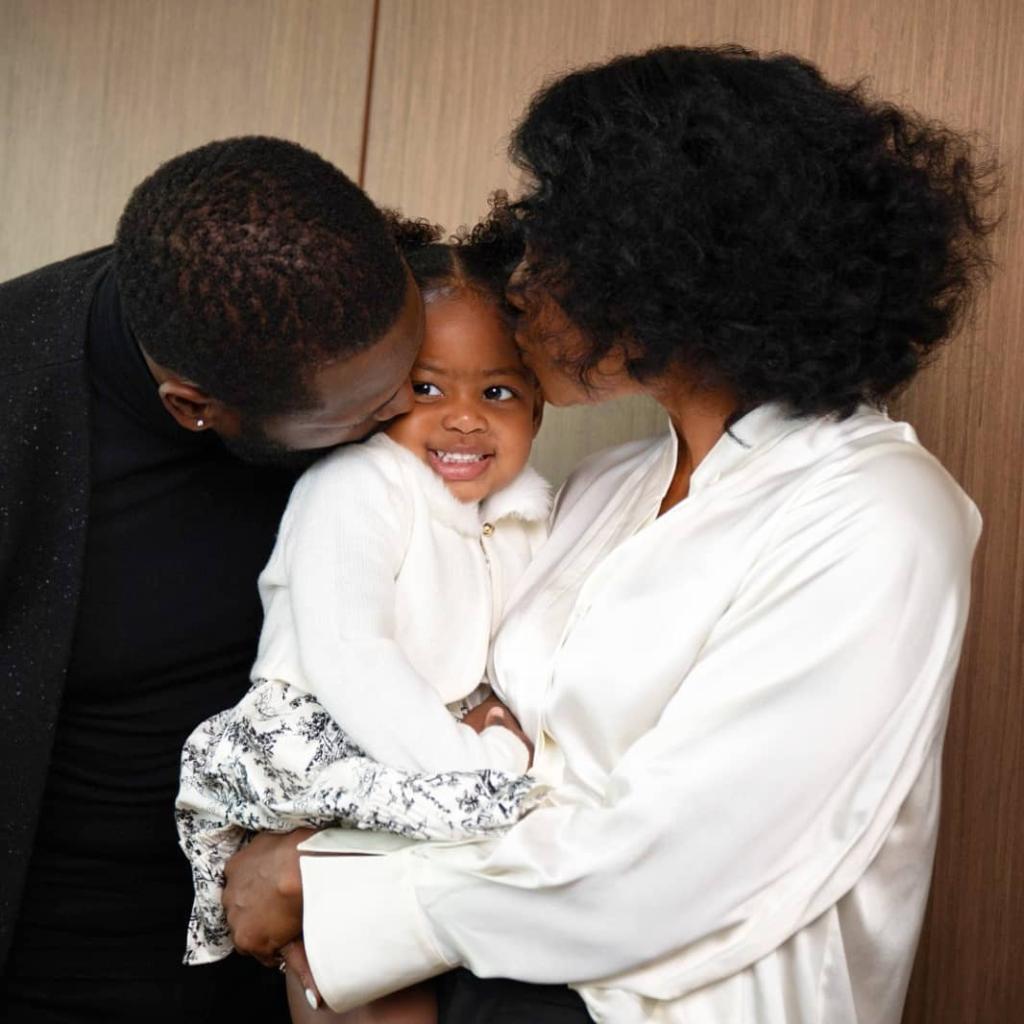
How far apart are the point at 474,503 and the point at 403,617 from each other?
0.64ft

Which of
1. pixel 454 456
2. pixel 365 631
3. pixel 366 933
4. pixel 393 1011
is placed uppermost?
pixel 454 456

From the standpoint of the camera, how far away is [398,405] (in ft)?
5.40

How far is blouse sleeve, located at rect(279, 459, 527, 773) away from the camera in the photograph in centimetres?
150

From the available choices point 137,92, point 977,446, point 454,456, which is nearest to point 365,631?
point 454,456

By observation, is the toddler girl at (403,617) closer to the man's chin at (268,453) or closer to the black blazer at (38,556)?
the man's chin at (268,453)

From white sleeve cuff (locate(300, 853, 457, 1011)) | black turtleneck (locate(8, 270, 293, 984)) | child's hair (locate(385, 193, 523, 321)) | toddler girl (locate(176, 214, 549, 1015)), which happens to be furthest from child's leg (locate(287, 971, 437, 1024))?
child's hair (locate(385, 193, 523, 321))

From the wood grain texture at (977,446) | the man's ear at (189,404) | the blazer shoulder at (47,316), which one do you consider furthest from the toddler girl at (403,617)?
the wood grain texture at (977,446)

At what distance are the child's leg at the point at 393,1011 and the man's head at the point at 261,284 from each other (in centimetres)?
62

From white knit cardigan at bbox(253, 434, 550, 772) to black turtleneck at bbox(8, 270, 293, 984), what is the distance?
0.08 m

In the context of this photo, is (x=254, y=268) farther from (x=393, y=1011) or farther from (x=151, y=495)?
(x=393, y=1011)

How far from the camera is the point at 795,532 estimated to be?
4.51 ft

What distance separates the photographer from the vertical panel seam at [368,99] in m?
2.44

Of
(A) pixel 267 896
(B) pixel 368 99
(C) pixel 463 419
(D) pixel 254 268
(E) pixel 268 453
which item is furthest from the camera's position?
(B) pixel 368 99

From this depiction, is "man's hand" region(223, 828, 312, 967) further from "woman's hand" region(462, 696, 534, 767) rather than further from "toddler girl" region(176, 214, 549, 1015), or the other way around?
"woman's hand" region(462, 696, 534, 767)
